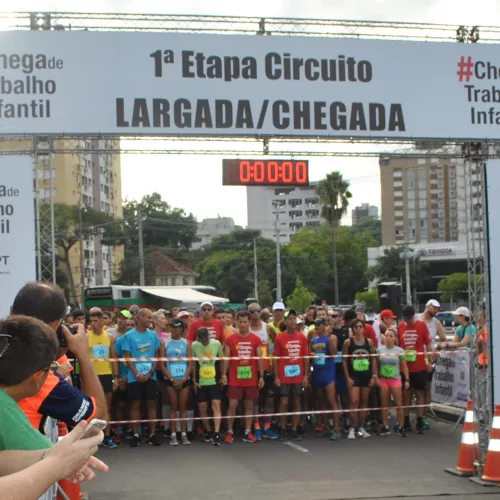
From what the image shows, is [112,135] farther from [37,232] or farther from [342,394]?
[342,394]

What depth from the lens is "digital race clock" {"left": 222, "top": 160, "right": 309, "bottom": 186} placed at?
9.03 m

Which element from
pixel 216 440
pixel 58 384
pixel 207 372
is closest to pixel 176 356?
pixel 207 372

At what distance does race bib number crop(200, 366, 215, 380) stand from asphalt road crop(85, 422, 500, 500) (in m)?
1.04

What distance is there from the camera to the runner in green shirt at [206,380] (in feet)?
39.2

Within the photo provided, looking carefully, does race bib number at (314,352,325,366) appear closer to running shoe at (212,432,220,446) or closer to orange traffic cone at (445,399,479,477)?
running shoe at (212,432,220,446)

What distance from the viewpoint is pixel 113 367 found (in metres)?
12.1

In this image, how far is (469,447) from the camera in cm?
927

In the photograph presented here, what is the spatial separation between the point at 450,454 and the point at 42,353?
363 inches

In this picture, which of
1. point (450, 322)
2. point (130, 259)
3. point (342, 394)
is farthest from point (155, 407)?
point (130, 259)

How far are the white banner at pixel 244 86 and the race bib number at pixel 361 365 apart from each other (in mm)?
4564

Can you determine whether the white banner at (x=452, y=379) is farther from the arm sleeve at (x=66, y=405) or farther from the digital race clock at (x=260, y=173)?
the arm sleeve at (x=66, y=405)

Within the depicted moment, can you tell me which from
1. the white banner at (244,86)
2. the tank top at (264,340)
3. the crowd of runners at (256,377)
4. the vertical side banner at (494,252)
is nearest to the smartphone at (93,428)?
the white banner at (244,86)

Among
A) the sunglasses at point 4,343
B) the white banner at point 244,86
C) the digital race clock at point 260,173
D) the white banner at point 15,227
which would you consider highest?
the white banner at point 244,86

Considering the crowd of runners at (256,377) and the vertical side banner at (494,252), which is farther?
the crowd of runners at (256,377)
